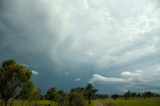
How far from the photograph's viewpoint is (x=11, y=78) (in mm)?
52469

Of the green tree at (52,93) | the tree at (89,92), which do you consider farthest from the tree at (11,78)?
the tree at (89,92)

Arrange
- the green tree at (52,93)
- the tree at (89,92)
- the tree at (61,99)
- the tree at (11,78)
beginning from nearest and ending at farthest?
the tree at (11,78) → the tree at (61,99) → the green tree at (52,93) → the tree at (89,92)

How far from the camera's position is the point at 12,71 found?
5222 centimetres

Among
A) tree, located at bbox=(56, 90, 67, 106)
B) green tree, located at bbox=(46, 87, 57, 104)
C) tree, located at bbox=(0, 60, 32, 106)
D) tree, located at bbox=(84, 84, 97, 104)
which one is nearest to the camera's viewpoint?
tree, located at bbox=(0, 60, 32, 106)

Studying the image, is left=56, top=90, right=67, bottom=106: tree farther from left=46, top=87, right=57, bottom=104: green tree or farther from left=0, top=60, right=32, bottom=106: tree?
left=0, top=60, right=32, bottom=106: tree

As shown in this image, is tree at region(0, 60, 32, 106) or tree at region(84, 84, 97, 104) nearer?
tree at region(0, 60, 32, 106)

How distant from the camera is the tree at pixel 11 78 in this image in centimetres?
5159

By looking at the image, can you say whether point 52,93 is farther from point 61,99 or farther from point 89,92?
point 89,92

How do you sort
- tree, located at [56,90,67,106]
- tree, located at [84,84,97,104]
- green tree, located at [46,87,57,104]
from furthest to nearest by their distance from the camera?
tree, located at [84,84,97,104]
green tree, located at [46,87,57,104]
tree, located at [56,90,67,106]

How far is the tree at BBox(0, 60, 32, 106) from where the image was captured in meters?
51.6

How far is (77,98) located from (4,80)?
43810mm

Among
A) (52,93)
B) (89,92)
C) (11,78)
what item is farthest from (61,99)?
(11,78)

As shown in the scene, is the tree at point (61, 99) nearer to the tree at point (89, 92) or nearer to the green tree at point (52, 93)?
the green tree at point (52, 93)

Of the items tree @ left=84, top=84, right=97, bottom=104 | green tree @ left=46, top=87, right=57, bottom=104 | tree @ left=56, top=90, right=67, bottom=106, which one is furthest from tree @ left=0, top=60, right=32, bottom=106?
tree @ left=84, top=84, right=97, bottom=104
